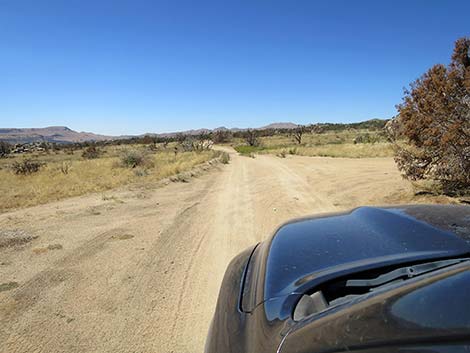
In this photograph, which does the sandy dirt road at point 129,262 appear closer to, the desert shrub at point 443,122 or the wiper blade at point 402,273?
the desert shrub at point 443,122

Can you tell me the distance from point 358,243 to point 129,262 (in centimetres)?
407

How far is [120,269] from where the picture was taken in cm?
481

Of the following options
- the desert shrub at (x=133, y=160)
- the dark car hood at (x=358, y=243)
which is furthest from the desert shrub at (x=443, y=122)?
the desert shrub at (x=133, y=160)

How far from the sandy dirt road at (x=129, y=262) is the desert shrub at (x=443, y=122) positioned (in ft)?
3.92

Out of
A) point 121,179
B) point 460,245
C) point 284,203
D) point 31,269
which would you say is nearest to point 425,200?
point 284,203

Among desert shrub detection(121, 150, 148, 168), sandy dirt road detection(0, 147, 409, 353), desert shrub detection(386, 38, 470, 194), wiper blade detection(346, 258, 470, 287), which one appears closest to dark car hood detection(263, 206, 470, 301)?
wiper blade detection(346, 258, 470, 287)

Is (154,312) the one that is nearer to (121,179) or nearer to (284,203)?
(284,203)

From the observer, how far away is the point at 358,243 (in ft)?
6.60

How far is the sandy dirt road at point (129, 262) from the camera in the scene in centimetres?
326

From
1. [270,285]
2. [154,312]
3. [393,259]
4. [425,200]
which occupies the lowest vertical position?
[154,312]

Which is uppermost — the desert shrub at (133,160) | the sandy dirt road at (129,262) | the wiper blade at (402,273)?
the wiper blade at (402,273)

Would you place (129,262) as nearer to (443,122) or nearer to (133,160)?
(443,122)

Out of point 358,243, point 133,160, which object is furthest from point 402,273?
point 133,160

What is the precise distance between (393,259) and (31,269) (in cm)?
516
